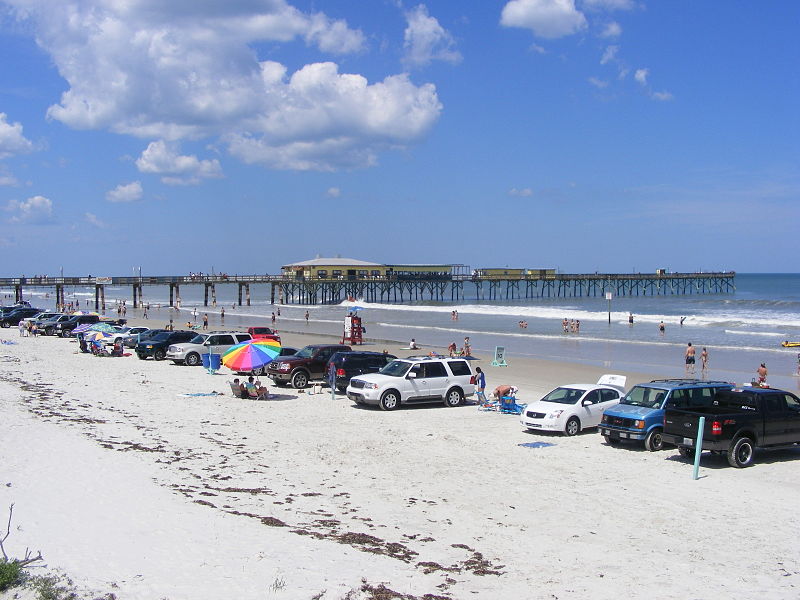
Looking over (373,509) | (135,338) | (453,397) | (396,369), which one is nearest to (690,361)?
(453,397)

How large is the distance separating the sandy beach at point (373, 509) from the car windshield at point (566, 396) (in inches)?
43.9

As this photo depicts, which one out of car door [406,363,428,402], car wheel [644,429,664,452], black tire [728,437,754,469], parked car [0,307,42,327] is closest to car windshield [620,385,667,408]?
car wheel [644,429,664,452]

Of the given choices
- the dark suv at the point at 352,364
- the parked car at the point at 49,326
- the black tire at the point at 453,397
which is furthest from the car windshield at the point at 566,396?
the parked car at the point at 49,326

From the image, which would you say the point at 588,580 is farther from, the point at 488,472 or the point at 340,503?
the point at 488,472

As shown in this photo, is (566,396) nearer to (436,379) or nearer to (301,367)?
(436,379)

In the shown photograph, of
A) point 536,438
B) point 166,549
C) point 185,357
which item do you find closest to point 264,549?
point 166,549

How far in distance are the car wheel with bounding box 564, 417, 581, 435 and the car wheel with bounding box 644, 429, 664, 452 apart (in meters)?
1.97

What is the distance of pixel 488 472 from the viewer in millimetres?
12844

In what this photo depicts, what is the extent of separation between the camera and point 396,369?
2055 centimetres

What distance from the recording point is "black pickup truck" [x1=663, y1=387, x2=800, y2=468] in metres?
13.2

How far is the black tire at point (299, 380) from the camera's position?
76.8ft

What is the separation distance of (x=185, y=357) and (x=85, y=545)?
868 inches

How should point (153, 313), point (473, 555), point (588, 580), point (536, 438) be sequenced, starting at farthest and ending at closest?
1. point (153, 313)
2. point (536, 438)
3. point (473, 555)
4. point (588, 580)

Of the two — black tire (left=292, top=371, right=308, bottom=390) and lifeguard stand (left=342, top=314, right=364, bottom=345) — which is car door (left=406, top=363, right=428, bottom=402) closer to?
black tire (left=292, top=371, right=308, bottom=390)
